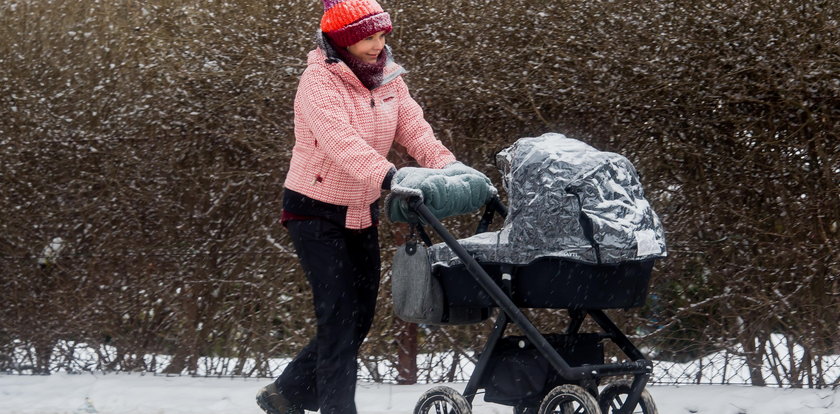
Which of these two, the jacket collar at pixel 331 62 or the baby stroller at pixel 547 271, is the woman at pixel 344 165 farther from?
the baby stroller at pixel 547 271

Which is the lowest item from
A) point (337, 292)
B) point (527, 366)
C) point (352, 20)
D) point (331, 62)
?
point (527, 366)

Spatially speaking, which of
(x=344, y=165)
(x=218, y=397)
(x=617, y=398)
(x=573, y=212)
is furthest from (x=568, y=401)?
(x=218, y=397)

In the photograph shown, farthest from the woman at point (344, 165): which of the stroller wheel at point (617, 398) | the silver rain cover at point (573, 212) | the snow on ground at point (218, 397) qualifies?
the snow on ground at point (218, 397)

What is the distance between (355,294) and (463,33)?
1.66 metres

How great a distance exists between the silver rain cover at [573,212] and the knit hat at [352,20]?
0.70m

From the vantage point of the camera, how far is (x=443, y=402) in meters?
4.16

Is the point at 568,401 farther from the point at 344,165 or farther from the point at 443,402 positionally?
the point at 344,165

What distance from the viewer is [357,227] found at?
4.16 meters

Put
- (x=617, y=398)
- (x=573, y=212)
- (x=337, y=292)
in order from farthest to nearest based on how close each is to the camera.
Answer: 1. (x=617, y=398)
2. (x=337, y=292)
3. (x=573, y=212)

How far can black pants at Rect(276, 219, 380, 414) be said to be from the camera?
13.5 ft

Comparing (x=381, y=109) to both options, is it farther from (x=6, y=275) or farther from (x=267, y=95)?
(x=6, y=275)

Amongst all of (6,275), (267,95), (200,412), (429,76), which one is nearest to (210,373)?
(200,412)

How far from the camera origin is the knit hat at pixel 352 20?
3.94 metres

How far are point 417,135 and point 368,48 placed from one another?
1.49 feet
